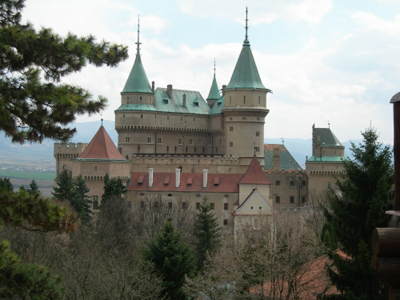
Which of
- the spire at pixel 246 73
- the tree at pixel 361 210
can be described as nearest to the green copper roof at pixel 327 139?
the spire at pixel 246 73

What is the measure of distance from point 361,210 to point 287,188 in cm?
5172

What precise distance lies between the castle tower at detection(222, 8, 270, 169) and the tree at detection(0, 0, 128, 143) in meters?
55.4

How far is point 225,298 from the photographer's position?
25062 millimetres

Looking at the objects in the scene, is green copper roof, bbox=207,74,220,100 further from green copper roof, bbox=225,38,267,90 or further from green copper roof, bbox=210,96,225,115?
green copper roof, bbox=225,38,267,90

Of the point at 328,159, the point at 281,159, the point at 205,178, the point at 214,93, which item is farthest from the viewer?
the point at 214,93

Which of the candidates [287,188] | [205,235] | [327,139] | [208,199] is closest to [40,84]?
[205,235]

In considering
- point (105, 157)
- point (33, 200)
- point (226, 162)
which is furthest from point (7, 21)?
point (226, 162)

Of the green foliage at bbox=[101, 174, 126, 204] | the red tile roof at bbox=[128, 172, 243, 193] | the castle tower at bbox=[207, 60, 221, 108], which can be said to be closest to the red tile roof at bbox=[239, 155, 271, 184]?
the red tile roof at bbox=[128, 172, 243, 193]

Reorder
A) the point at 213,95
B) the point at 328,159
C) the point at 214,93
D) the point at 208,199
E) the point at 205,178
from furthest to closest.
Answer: the point at 214,93 < the point at 213,95 < the point at 328,159 < the point at 205,178 < the point at 208,199

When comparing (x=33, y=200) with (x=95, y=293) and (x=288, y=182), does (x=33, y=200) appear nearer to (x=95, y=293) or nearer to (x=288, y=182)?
(x=95, y=293)

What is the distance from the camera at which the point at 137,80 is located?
71.8 meters

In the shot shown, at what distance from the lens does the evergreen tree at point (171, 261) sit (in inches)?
1106

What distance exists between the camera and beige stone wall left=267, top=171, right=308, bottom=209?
69.9 m

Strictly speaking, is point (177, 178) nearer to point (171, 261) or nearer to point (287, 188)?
point (287, 188)
